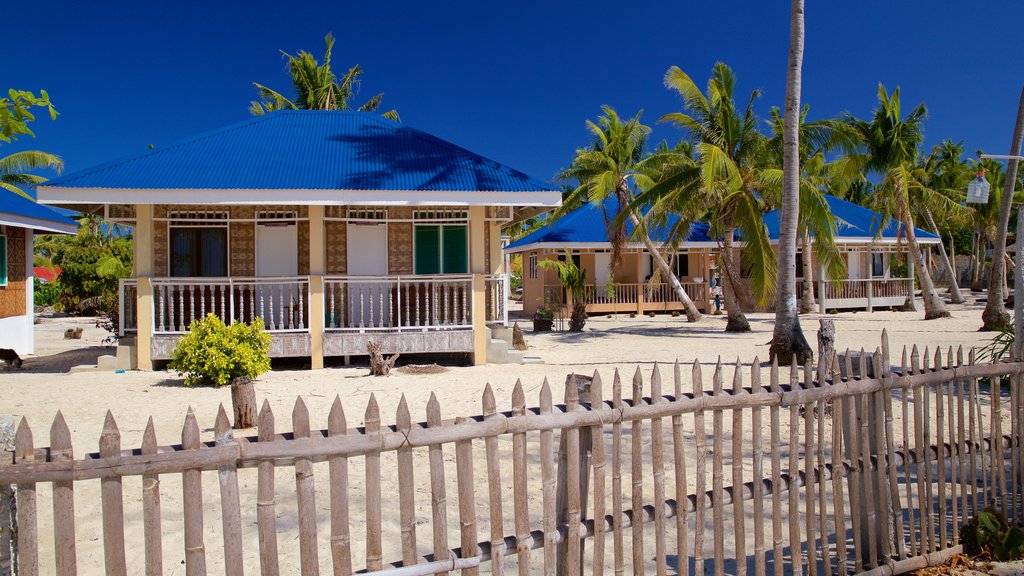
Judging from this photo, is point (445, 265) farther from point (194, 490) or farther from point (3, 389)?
point (194, 490)

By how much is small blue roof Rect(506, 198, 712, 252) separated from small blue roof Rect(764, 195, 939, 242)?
3.14 m

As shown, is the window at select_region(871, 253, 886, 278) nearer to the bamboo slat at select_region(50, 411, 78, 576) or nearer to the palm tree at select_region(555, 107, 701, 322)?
the palm tree at select_region(555, 107, 701, 322)

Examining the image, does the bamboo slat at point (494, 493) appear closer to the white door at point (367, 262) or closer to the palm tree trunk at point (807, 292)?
the white door at point (367, 262)

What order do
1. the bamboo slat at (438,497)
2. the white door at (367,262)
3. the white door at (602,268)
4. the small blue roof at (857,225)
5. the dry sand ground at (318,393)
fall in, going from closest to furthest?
the bamboo slat at (438,497) < the dry sand ground at (318,393) < the white door at (367,262) < the small blue roof at (857,225) < the white door at (602,268)

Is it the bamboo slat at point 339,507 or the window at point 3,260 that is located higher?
the window at point 3,260

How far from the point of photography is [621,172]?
2420cm

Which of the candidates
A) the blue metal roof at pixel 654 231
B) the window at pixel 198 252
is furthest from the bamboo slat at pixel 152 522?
the blue metal roof at pixel 654 231

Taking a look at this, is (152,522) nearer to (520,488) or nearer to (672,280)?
(520,488)

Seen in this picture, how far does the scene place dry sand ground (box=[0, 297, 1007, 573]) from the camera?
4906 mm

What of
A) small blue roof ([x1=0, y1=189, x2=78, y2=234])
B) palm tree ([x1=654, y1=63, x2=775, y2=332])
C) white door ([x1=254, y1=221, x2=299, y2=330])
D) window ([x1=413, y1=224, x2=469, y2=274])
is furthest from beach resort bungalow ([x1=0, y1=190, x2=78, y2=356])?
palm tree ([x1=654, y1=63, x2=775, y2=332])

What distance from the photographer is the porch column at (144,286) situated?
1216 centimetres

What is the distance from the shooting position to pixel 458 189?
42.1 feet

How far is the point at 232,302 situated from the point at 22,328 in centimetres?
799

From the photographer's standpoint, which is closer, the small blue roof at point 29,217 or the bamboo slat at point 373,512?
the bamboo slat at point 373,512
